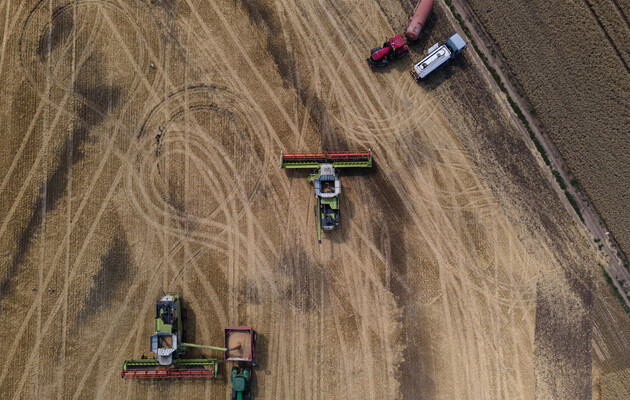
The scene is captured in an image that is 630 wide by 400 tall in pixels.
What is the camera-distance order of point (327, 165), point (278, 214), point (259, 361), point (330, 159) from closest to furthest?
point (327, 165) → point (330, 159) → point (259, 361) → point (278, 214)

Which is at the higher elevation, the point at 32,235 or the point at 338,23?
the point at 338,23

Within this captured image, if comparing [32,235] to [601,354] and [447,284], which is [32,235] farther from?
[601,354]

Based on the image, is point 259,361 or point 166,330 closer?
point 166,330


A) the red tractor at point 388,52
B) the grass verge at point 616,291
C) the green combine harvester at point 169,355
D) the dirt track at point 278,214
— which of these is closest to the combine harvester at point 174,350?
the green combine harvester at point 169,355

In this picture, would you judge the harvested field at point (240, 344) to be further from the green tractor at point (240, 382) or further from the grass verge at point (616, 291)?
the grass verge at point (616, 291)

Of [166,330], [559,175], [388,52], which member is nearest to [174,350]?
[166,330]

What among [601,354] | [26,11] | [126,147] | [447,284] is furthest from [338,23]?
[601,354]

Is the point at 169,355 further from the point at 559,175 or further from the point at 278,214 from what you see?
the point at 559,175
